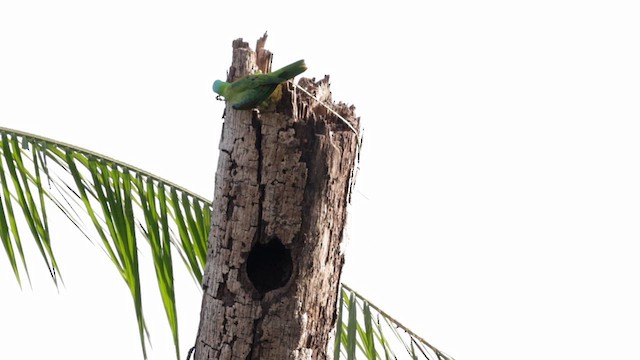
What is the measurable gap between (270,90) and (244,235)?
0.34 meters

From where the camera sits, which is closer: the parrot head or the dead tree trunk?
the dead tree trunk

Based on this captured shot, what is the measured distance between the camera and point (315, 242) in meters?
2.14

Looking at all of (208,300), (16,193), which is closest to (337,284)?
(208,300)

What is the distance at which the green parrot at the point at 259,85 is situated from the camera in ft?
6.91

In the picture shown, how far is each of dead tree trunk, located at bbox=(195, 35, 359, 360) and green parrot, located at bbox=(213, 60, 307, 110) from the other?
4 centimetres

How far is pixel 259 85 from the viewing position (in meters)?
2.11

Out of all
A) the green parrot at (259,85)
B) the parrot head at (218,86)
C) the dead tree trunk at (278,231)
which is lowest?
the dead tree trunk at (278,231)

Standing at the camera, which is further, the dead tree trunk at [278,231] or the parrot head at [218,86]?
the parrot head at [218,86]

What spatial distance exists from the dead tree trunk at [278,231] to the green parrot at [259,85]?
0.12 ft

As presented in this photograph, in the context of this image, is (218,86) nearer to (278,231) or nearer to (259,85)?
(259,85)

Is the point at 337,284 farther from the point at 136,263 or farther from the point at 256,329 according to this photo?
the point at 136,263

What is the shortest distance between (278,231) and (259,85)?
0.33 m

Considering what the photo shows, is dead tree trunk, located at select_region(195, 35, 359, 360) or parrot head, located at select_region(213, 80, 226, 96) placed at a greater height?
parrot head, located at select_region(213, 80, 226, 96)

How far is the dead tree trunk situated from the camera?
2.13 m
